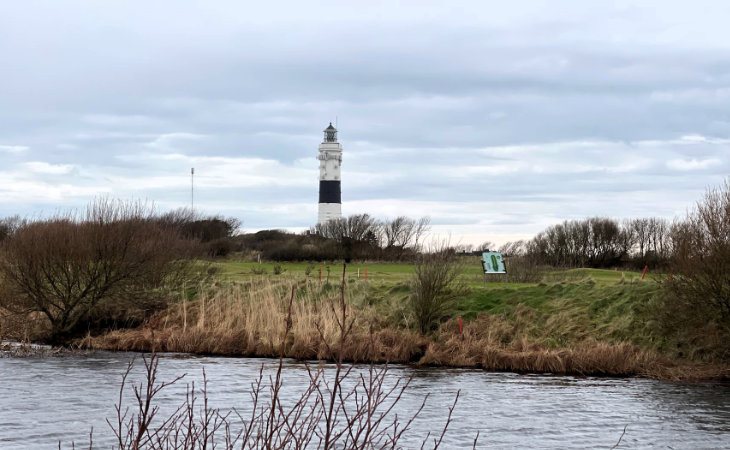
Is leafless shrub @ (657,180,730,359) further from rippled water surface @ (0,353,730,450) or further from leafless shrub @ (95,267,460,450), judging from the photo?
leafless shrub @ (95,267,460,450)

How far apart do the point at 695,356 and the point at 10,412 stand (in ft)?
61.1

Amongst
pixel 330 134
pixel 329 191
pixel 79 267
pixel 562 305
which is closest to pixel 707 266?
pixel 562 305

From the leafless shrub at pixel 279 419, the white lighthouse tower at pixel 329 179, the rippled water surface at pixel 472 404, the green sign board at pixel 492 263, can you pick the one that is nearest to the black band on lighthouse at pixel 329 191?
the white lighthouse tower at pixel 329 179

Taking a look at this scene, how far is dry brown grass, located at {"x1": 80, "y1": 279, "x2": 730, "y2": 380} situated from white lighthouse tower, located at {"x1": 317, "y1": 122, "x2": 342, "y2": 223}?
2092 inches

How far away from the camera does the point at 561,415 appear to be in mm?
18250

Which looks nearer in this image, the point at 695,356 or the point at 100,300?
the point at 695,356

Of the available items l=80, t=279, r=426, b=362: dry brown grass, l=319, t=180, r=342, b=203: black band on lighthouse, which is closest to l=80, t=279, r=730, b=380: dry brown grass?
l=80, t=279, r=426, b=362: dry brown grass

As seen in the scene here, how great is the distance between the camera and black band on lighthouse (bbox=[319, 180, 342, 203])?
87188 millimetres

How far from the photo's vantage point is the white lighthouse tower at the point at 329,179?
86.2 meters

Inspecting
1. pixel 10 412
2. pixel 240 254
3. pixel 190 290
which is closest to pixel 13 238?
pixel 190 290

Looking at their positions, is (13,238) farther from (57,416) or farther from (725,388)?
(725,388)

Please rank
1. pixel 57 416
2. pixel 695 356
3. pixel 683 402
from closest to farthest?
1. pixel 57 416
2. pixel 683 402
3. pixel 695 356

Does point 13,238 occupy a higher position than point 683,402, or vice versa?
point 13,238

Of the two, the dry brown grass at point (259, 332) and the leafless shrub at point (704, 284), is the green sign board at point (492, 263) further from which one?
the leafless shrub at point (704, 284)
